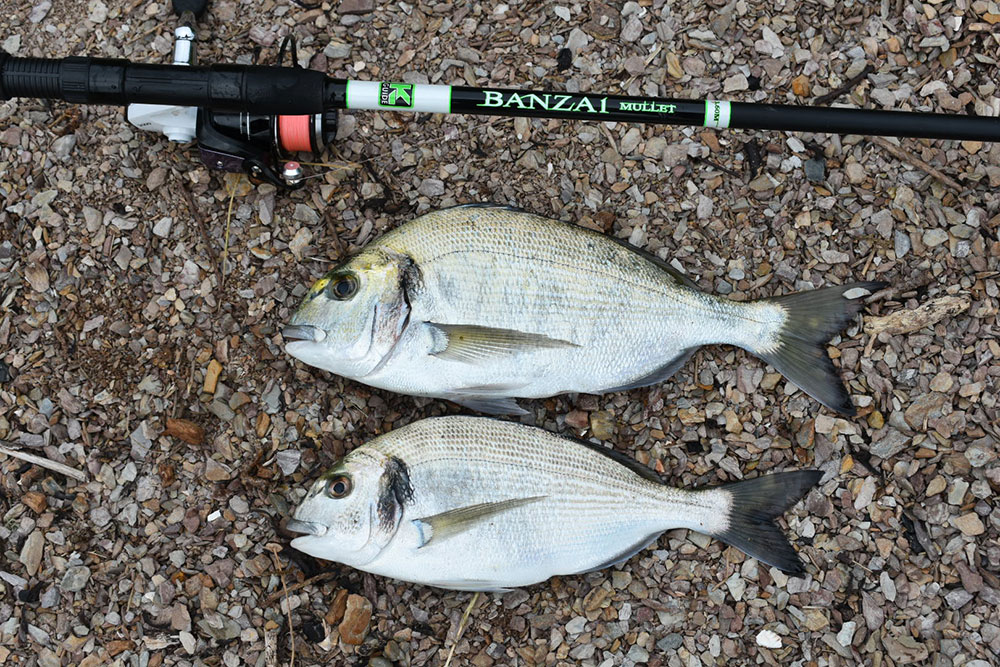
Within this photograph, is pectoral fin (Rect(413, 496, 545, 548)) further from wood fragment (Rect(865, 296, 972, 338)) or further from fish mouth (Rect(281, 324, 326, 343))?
wood fragment (Rect(865, 296, 972, 338))

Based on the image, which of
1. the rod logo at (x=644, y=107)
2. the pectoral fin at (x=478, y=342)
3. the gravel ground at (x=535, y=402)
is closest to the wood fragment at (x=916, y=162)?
the gravel ground at (x=535, y=402)

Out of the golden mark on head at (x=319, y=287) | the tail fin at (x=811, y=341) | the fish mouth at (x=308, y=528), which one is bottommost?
the fish mouth at (x=308, y=528)

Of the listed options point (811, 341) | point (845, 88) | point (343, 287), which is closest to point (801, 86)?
point (845, 88)

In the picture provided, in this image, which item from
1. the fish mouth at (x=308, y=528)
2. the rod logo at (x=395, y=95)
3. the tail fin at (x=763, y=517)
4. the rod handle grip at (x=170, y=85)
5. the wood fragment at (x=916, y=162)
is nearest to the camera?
the rod handle grip at (x=170, y=85)

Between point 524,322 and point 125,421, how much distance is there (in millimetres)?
1688

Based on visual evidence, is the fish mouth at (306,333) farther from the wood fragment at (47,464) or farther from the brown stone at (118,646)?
the brown stone at (118,646)

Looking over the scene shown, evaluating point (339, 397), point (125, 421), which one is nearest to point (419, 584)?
point (339, 397)

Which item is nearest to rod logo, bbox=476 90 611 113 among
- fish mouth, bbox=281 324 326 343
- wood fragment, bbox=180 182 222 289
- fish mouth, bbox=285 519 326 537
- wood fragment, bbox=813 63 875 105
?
fish mouth, bbox=281 324 326 343

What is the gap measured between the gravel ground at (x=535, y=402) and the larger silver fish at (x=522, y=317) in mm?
192

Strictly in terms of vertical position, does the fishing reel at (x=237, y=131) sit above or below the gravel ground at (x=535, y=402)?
above

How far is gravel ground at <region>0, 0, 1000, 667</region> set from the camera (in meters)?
2.98

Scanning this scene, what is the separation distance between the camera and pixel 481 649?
2.99 m

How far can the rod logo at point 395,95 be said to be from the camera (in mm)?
2604

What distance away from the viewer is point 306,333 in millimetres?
2762
